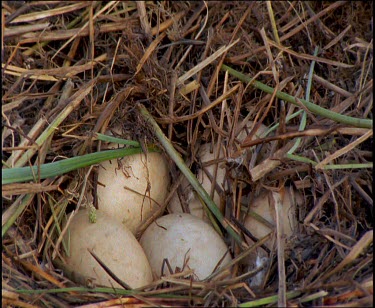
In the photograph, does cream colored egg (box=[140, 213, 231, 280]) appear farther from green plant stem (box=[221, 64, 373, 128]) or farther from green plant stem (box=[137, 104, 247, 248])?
green plant stem (box=[221, 64, 373, 128])

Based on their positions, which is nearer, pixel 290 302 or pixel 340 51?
pixel 290 302

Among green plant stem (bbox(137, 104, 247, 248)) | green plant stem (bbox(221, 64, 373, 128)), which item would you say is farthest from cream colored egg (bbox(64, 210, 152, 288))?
green plant stem (bbox(221, 64, 373, 128))

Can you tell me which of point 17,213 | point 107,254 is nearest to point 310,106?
point 107,254

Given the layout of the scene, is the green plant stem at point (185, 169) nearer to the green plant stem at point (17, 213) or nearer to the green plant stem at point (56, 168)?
the green plant stem at point (56, 168)

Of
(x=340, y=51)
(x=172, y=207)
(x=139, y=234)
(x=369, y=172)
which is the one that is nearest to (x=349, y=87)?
(x=340, y=51)

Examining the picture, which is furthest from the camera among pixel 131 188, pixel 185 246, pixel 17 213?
pixel 131 188

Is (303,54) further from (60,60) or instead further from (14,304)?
(14,304)

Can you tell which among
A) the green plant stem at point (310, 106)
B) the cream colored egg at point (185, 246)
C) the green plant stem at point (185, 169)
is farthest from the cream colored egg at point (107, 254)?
the green plant stem at point (310, 106)

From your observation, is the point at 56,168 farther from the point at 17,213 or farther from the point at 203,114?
the point at 203,114
